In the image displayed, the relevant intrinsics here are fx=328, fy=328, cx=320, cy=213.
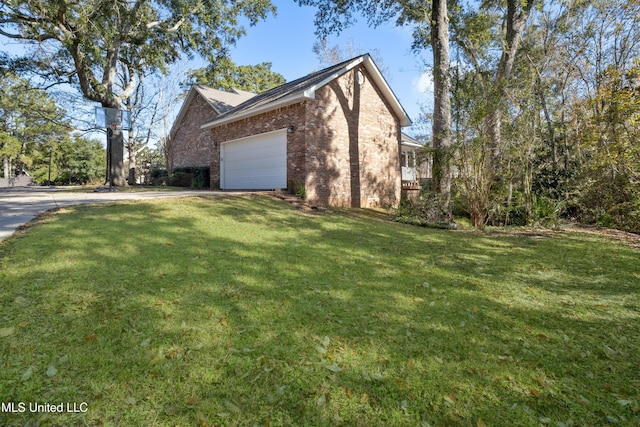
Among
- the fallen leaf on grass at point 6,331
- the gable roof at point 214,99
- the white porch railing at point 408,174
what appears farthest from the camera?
the gable roof at point 214,99

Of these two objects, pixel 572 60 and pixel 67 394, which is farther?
pixel 572 60

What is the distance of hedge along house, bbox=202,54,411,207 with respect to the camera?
11.3 m

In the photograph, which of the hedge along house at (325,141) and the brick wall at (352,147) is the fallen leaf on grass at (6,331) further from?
the brick wall at (352,147)

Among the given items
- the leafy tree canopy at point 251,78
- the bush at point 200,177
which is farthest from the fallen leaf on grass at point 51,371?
the leafy tree canopy at point 251,78

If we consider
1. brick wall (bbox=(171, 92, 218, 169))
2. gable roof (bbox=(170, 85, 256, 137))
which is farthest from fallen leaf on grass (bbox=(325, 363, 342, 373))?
gable roof (bbox=(170, 85, 256, 137))

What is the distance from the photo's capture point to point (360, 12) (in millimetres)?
13320

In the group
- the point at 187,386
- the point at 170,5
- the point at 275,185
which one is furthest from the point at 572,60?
the point at 170,5

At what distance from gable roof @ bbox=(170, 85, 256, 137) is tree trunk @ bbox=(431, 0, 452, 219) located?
12755 mm

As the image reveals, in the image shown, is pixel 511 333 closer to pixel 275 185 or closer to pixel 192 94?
pixel 275 185

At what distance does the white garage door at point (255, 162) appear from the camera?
39.9 feet

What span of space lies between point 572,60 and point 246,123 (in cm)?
1202

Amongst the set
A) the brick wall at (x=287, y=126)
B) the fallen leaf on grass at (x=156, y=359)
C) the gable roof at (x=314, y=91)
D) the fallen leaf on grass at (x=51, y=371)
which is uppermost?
the gable roof at (x=314, y=91)

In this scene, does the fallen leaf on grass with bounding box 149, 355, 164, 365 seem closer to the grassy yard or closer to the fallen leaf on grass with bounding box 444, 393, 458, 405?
the grassy yard

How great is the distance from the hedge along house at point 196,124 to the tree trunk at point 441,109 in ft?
41.8
